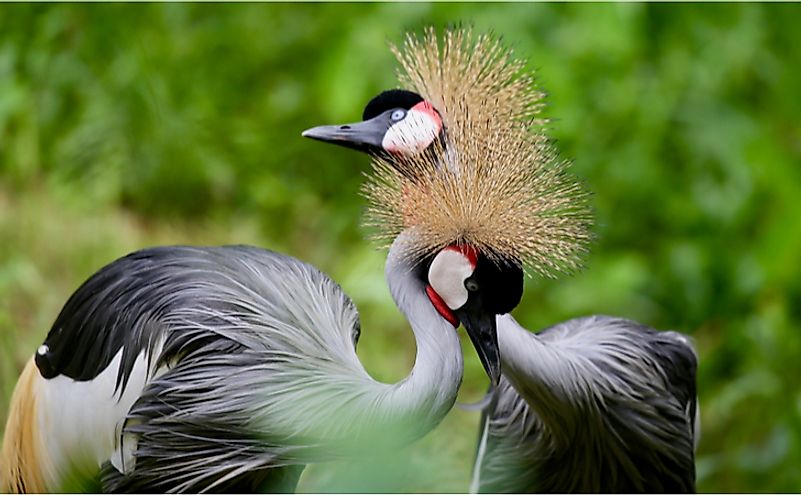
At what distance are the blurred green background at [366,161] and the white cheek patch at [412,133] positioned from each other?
943 millimetres

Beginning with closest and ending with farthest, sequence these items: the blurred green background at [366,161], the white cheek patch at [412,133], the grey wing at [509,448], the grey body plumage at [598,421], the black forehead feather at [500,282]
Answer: the black forehead feather at [500,282]
the white cheek patch at [412,133]
the grey body plumage at [598,421]
the grey wing at [509,448]
the blurred green background at [366,161]

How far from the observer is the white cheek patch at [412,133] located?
60.6 inches

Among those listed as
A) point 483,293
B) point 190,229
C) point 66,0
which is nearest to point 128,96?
point 66,0

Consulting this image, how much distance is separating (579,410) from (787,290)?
1.12m

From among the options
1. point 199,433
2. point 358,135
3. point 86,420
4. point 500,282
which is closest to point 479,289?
point 500,282

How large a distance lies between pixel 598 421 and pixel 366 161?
1.61 meters

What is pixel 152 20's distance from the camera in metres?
3.08

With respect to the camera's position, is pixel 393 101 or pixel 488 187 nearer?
pixel 488 187

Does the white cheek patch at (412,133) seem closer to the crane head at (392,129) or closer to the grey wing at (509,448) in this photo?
the crane head at (392,129)

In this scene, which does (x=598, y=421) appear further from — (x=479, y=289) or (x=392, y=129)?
(x=392, y=129)

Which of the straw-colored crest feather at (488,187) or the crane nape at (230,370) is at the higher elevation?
the straw-colored crest feather at (488,187)

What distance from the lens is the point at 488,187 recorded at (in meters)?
1.43

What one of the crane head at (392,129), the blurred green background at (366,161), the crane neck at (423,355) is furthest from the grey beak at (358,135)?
the blurred green background at (366,161)

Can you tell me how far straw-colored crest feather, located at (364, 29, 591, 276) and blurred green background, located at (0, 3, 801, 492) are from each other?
0.94 m
